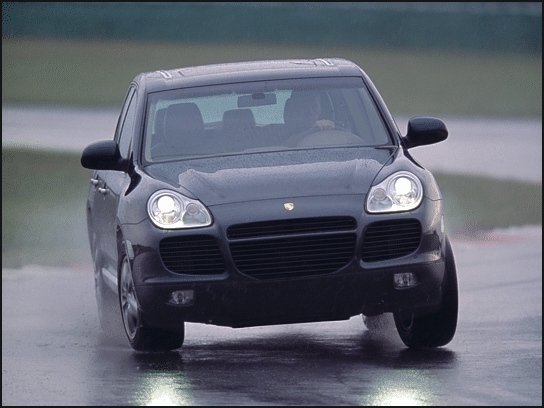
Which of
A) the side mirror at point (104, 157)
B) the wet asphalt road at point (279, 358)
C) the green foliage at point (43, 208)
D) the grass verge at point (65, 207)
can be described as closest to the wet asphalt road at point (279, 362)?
the wet asphalt road at point (279, 358)

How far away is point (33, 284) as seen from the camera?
12.5 metres

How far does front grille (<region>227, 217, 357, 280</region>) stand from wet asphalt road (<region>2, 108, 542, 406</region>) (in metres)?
0.56

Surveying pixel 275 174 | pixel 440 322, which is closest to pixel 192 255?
pixel 275 174

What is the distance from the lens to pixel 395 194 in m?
8.30

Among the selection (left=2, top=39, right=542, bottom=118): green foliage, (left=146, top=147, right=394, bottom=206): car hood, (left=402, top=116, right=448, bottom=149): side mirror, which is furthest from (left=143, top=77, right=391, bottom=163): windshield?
(left=2, top=39, right=542, bottom=118): green foliage

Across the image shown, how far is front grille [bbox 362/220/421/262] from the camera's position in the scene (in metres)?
8.13

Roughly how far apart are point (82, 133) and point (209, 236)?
799 inches

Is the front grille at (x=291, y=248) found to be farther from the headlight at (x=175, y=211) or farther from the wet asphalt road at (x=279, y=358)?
the wet asphalt road at (x=279, y=358)

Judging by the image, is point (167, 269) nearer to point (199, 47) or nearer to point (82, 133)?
point (82, 133)

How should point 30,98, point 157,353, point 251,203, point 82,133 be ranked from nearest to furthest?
point 251,203 < point 157,353 < point 82,133 < point 30,98

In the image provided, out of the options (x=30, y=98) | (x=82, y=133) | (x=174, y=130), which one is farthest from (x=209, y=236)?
(x=30, y=98)

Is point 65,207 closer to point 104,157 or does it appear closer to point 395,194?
point 104,157

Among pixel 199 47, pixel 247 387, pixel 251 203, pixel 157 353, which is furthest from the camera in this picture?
pixel 199 47

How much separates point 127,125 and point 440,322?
2852 mm
